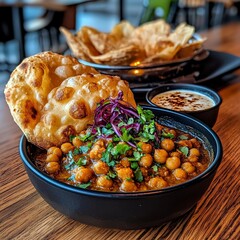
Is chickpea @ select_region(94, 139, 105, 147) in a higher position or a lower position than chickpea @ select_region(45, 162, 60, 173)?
higher

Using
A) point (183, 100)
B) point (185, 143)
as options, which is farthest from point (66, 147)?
point (183, 100)

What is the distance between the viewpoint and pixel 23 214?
29.0 inches

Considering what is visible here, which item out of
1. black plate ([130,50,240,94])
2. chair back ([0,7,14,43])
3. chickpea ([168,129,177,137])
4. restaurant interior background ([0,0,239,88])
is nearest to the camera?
chickpea ([168,129,177,137])

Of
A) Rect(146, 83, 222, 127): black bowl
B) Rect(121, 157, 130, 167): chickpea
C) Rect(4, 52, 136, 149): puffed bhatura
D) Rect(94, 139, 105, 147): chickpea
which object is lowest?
Rect(146, 83, 222, 127): black bowl

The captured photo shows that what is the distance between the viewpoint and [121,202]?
59 centimetres

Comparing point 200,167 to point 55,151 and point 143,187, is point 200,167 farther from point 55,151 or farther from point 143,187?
point 55,151

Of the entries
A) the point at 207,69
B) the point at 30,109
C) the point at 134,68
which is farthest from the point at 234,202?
the point at 207,69

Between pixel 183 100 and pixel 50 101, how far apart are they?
1.48 ft

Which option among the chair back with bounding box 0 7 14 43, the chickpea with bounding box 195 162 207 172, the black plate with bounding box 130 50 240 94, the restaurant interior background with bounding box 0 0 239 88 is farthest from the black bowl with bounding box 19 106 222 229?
the restaurant interior background with bounding box 0 0 239 88

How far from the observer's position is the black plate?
1288 millimetres

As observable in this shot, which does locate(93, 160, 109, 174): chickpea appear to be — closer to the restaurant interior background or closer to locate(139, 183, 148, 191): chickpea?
locate(139, 183, 148, 191): chickpea

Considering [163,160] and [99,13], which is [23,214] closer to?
[163,160]

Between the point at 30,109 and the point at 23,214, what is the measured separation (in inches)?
8.0

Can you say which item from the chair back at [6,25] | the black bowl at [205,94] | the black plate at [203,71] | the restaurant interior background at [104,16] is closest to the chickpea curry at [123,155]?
the black bowl at [205,94]
